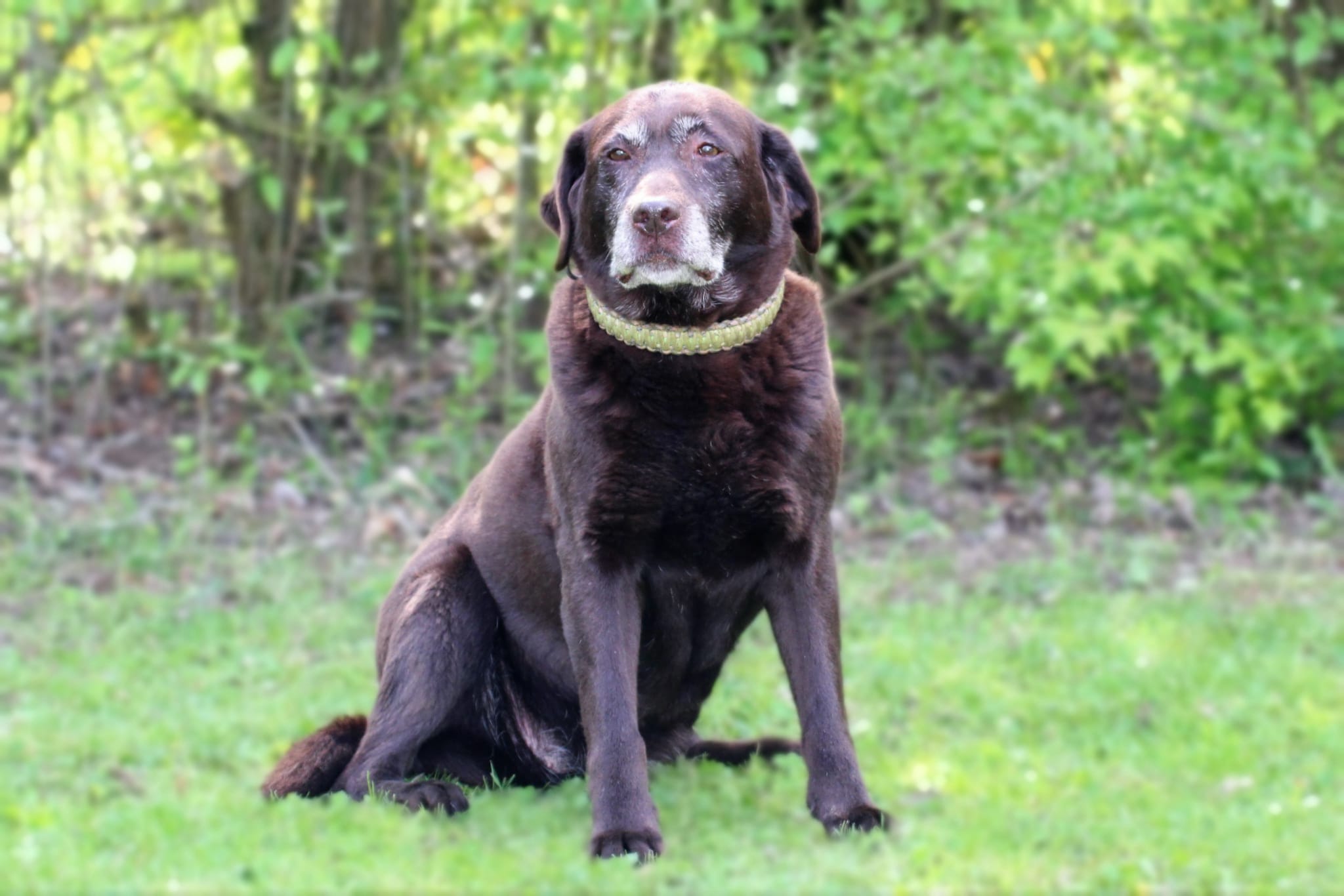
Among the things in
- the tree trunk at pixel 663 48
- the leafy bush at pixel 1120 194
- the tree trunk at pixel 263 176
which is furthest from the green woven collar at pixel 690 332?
the tree trunk at pixel 263 176

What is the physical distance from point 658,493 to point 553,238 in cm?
492

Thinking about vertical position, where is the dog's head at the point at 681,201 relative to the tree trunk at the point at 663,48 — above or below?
below

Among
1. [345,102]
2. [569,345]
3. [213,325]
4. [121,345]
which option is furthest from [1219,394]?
[569,345]

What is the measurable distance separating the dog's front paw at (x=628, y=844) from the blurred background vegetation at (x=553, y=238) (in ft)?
14.4

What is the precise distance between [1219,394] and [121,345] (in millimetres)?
6826

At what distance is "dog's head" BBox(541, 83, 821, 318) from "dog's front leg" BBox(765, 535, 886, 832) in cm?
44

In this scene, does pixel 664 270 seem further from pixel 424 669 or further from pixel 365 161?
pixel 365 161

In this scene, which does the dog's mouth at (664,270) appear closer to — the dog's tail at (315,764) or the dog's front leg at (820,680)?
the dog's front leg at (820,680)

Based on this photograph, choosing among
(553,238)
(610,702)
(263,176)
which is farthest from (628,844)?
(263,176)

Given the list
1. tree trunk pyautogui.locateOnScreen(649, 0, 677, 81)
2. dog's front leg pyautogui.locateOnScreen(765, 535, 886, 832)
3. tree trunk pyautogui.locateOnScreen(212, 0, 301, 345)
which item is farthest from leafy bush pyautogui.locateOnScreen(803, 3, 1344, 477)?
dog's front leg pyautogui.locateOnScreen(765, 535, 886, 832)

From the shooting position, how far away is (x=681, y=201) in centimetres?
207

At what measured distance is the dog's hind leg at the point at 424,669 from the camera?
2.24 m

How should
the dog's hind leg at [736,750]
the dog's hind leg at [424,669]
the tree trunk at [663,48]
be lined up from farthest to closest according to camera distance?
the tree trunk at [663,48] < the dog's hind leg at [736,750] < the dog's hind leg at [424,669]

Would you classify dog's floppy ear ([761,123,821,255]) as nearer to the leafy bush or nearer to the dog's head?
the dog's head
